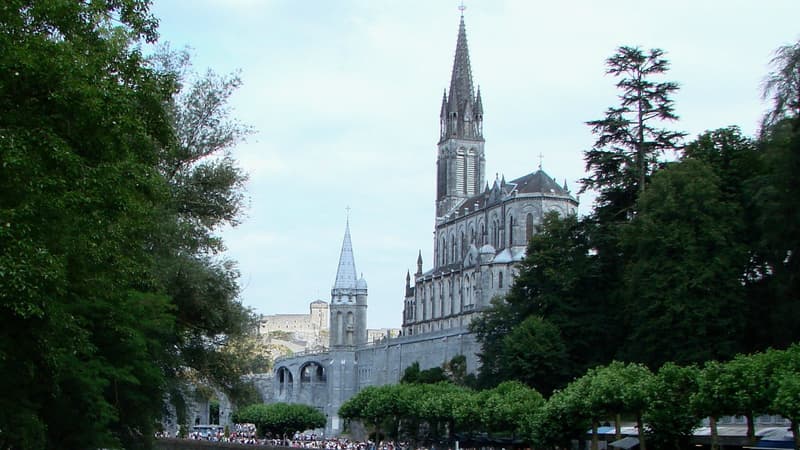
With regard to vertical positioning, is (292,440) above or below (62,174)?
below

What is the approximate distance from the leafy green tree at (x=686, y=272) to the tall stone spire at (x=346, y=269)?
273 feet

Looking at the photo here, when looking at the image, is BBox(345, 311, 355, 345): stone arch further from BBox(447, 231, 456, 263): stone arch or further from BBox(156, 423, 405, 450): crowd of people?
BBox(156, 423, 405, 450): crowd of people

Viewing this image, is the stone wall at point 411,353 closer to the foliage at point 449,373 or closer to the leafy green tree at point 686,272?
the foliage at point 449,373

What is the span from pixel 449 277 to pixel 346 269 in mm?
17044

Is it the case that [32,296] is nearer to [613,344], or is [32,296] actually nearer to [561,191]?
[613,344]

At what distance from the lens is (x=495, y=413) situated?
3884 cm

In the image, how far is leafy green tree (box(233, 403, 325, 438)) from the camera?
86.2 meters

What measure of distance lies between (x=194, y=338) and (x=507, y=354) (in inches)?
718

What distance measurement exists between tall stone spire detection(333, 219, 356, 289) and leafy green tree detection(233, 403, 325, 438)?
33.5m

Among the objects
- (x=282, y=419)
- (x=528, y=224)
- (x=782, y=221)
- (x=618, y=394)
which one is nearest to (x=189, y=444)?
(x=282, y=419)

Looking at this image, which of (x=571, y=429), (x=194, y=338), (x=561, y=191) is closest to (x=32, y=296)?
(x=194, y=338)

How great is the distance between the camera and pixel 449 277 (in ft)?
358

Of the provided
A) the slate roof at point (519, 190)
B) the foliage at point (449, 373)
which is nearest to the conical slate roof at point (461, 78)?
the slate roof at point (519, 190)

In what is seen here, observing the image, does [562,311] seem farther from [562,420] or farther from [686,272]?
[562,420]
